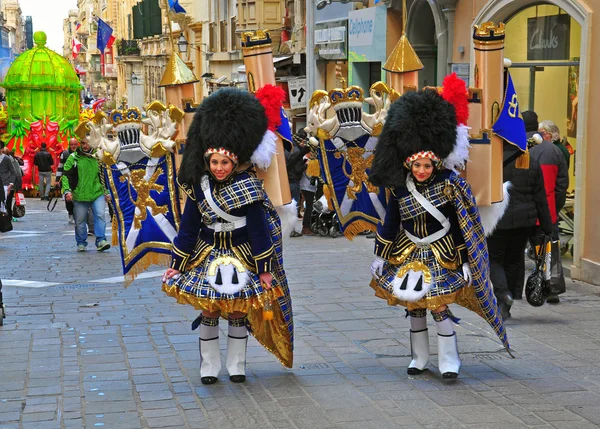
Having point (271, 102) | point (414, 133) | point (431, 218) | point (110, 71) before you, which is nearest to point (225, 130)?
point (271, 102)

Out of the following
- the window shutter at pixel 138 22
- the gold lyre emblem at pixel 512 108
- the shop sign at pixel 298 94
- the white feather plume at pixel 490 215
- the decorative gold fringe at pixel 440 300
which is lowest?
the decorative gold fringe at pixel 440 300

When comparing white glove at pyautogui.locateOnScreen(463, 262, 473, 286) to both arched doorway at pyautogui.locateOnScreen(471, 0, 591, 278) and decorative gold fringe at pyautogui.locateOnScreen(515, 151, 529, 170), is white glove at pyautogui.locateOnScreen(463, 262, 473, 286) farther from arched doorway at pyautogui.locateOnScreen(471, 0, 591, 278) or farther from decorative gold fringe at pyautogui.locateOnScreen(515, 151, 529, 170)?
arched doorway at pyautogui.locateOnScreen(471, 0, 591, 278)

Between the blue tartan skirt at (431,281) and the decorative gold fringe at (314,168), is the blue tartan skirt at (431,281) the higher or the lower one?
the lower one

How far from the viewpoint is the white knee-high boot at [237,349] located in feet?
22.7

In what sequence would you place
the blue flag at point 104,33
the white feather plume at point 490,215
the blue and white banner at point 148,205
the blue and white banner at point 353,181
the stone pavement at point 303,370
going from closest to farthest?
1. the stone pavement at point 303,370
2. the white feather plume at point 490,215
3. the blue and white banner at point 148,205
4. the blue and white banner at point 353,181
5. the blue flag at point 104,33

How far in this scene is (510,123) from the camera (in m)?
7.52

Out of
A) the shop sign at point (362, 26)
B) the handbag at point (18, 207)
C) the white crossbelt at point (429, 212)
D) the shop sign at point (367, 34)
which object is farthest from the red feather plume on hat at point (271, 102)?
the handbag at point (18, 207)

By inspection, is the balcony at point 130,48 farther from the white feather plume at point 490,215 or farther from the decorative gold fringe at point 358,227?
the white feather plume at point 490,215

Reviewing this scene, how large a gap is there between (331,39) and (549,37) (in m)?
10.7

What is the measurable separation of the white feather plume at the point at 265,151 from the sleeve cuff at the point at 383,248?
0.93 meters

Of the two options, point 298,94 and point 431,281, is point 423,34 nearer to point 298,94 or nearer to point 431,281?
point 298,94

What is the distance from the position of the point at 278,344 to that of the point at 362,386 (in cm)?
64

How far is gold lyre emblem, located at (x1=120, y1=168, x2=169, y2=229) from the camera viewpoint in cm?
790

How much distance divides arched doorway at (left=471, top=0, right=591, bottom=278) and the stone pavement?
924mm
